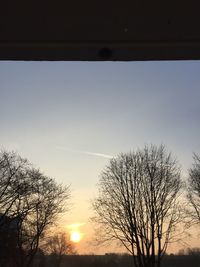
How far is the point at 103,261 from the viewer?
257ft

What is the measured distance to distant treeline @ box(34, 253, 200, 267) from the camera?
2290 inches

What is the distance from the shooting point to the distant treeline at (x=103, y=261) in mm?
58162
